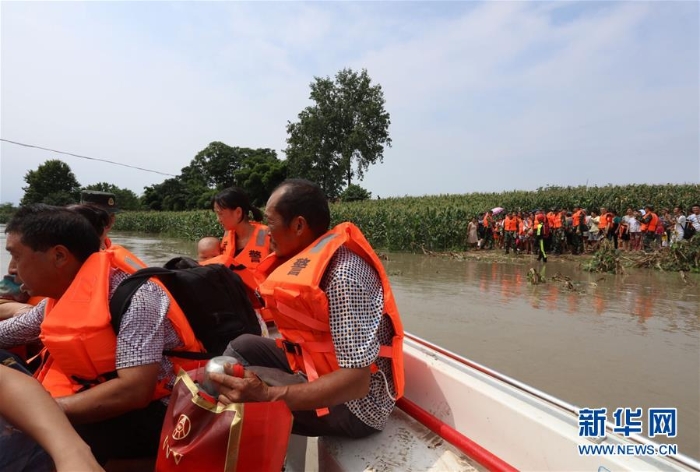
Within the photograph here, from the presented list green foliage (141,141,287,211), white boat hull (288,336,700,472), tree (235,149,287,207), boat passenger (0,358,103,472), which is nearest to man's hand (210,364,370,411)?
white boat hull (288,336,700,472)

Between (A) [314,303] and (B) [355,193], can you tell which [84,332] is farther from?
(B) [355,193]

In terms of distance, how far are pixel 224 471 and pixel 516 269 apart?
12353 mm

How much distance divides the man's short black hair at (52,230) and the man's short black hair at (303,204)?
731 mm

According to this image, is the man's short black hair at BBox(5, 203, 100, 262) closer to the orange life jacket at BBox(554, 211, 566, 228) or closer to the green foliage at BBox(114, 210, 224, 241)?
the orange life jacket at BBox(554, 211, 566, 228)

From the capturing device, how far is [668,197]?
18047mm

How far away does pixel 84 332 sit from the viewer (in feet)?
4.83

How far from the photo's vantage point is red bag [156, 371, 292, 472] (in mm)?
1228

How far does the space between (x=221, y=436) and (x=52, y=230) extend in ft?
3.27

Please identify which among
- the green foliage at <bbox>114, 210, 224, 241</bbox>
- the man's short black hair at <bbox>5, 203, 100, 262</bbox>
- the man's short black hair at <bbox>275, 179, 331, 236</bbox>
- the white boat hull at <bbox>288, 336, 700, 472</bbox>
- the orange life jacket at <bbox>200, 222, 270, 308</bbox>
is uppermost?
the man's short black hair at <bbox>275, 179, 331, 236</bbox>

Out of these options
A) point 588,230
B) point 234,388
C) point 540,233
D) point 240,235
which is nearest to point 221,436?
point 234,388

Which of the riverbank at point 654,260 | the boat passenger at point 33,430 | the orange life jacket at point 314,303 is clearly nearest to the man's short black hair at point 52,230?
the boat passenger at point 33,430

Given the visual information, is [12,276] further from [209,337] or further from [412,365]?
[412,365]

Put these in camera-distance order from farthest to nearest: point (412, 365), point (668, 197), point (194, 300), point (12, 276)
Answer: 1. point (668, 197)
2. point (12, 276)
3. point (412, 365)
4. point (194, 300)

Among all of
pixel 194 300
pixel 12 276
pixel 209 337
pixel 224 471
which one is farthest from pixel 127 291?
pixel 12 276
